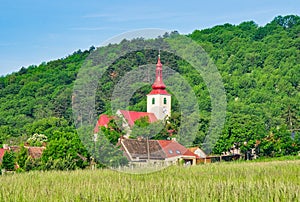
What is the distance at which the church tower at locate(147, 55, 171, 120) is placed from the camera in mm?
69438

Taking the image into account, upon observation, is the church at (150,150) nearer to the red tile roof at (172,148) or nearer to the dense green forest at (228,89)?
the red tile roof at (172,148)

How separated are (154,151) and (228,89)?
59.5 metres

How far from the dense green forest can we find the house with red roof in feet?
11.9

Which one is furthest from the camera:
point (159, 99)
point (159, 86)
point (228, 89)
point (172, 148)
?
point (228, 89)

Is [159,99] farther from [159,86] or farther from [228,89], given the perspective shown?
[228,89]

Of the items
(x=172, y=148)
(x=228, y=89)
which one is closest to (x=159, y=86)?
(x=228, y=89)

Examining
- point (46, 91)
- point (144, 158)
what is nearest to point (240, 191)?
point (144, 158)

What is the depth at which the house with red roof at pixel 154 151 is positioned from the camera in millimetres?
33938

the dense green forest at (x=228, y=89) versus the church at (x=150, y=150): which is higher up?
the dense green forest at (x=228, y=89)

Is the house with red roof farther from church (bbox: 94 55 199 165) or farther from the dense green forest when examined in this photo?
the dense green forest

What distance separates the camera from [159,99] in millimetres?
70375

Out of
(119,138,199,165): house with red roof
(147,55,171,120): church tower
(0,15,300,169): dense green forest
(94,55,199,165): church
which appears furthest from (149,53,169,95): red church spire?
(119,138,199,165): house with red roof

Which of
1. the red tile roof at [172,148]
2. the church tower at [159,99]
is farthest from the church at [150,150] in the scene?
the church tower at [159,99]

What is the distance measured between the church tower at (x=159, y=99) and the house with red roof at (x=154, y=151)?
28.1 m
